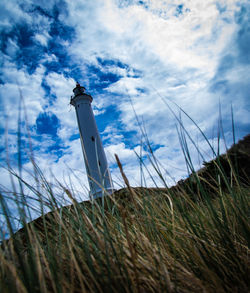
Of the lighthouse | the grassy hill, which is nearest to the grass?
the grassy hill

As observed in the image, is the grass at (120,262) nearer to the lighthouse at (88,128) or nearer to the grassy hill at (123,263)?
the grassy hill at (123,263)

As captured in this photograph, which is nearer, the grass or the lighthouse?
the grass

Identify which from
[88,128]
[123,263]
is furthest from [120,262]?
[88,128]

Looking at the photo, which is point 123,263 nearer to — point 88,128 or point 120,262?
point 120,262

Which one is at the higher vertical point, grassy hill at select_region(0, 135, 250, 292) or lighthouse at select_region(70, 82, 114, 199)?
lighthouse at select_region(70, 82, 114, 199)

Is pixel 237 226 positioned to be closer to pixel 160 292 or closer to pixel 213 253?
pixel 213 253

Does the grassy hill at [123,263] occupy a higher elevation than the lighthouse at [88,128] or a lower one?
lower

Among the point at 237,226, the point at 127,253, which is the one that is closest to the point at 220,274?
the point at 237,226

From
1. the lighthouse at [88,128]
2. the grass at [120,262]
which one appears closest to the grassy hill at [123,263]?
the grass at [120,262]

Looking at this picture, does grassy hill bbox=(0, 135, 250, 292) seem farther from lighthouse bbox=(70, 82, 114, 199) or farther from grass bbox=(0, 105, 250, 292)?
lighthouse bbox=(70, 82, 114, 199)

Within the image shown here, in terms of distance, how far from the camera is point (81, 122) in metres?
13.3

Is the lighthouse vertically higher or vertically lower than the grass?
higher

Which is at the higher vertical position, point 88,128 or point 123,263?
point 88,128

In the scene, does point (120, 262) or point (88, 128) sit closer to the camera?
point (120, 262)
